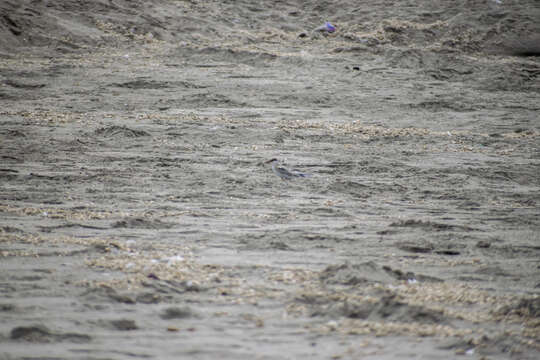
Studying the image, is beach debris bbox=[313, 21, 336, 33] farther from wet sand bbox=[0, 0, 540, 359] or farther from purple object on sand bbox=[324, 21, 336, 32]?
wet sand bbox=[0, 0, 540, 359]

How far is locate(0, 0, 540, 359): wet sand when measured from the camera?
8.38ft

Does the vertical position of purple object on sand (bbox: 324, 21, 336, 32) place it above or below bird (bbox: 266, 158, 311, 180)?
above

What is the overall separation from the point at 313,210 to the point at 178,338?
2.00 m

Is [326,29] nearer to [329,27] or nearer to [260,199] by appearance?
[329,27]

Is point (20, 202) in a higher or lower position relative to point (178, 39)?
lower

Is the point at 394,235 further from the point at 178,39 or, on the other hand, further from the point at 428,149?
the point at 178,39

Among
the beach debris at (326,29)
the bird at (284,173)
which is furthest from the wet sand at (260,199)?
the beach debris at (326,29)

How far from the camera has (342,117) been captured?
7.30 metres

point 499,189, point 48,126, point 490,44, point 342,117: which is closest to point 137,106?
point 48,126

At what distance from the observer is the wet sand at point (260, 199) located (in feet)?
8.38

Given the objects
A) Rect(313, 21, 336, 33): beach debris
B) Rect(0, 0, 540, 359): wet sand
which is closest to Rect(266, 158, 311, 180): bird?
Rect(0, 0, 540, 359): wet sand

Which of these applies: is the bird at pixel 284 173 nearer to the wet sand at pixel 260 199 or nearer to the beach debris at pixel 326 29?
the wet sand at pixel 260 199

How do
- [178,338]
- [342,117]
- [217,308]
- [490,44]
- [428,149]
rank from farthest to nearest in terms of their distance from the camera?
[490,44] < [342,117] < [428,149] < [217,308] < [178,338]

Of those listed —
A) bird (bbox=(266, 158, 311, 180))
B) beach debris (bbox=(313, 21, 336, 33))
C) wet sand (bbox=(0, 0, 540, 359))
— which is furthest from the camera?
beach debris (bbox=(313, 21, 336, 33))
